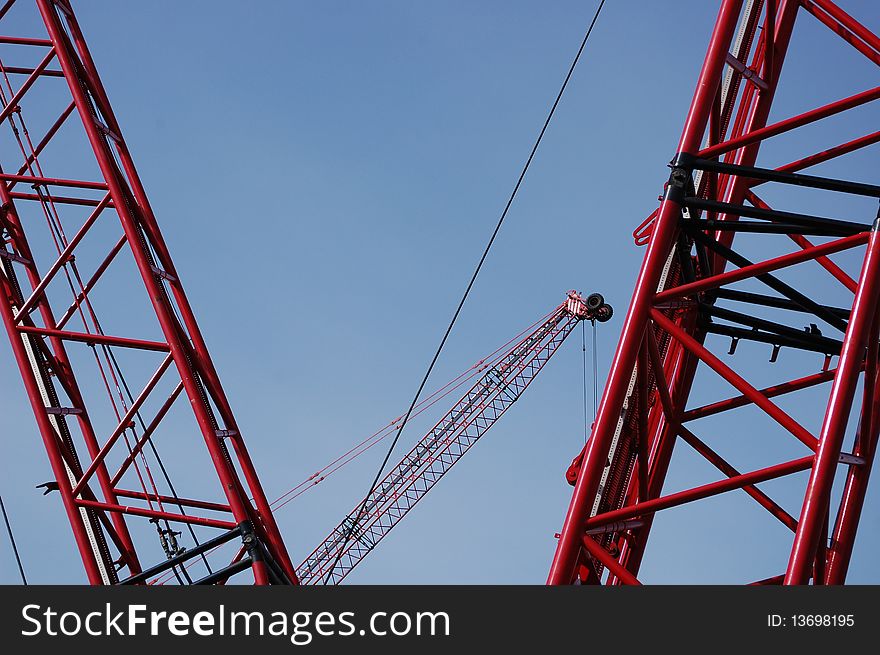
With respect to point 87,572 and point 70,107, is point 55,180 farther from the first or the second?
point 87,572

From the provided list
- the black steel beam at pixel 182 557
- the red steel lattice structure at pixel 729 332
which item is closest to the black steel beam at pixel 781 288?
the red steel lattice structure at pixel 729 332

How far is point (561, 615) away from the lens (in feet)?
39.7

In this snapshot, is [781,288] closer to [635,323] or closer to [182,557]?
[635,323]

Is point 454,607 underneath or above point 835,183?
underneath

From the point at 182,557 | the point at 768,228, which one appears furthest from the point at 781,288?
the point at 182,557

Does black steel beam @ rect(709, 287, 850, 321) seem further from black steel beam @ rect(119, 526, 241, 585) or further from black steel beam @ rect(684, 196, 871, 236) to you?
black steel beam @ rect(119, 526, 241, 585)

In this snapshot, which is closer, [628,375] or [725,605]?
[725,605]

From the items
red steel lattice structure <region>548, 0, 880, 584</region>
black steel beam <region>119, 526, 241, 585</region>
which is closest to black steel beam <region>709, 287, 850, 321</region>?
red steel lattice structure <region>548, 0, 880, 584</region>

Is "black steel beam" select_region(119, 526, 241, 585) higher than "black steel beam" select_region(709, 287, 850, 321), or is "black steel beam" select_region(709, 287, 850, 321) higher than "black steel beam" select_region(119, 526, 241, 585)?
"black steel beam" select_region(709, 287, 850, 321)

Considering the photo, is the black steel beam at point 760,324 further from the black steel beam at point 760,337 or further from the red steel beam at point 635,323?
the red steel beam at point 635,323

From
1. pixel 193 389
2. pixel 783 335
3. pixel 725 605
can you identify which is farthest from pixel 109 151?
pixel 725 605

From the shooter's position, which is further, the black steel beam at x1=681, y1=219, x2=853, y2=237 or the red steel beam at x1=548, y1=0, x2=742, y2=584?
the black steel beam at x1=681, y1=219, x2=853, y2=237

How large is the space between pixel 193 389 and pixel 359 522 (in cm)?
5747

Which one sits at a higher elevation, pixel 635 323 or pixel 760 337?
pixel 760 337
